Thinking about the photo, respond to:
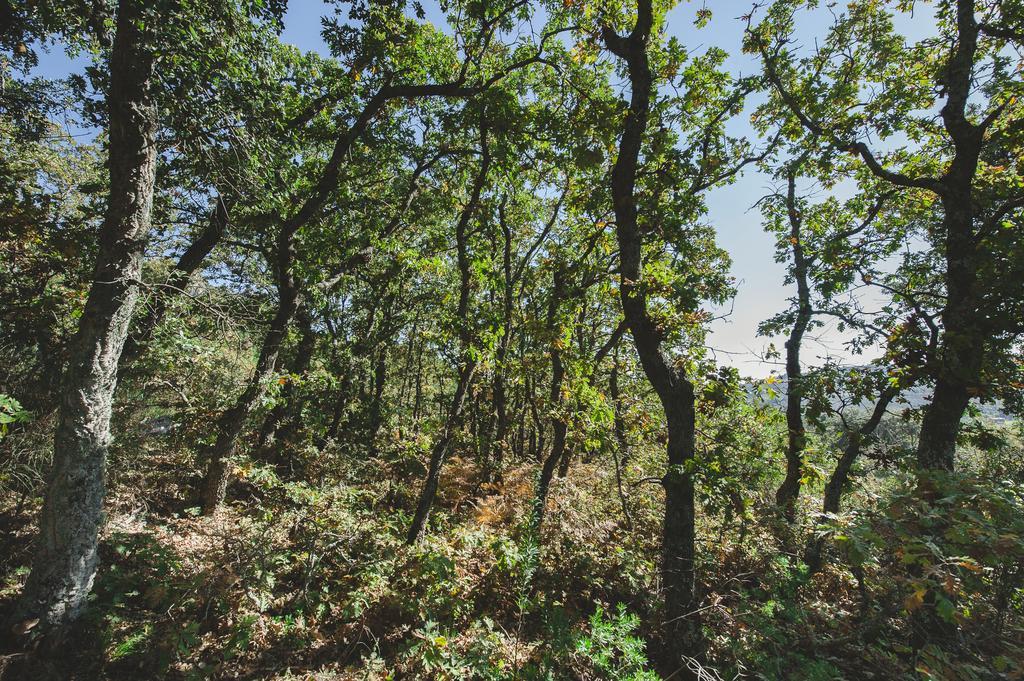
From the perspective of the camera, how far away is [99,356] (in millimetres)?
4723

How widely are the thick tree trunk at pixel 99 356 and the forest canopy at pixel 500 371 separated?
0.04m

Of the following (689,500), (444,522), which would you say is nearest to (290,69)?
(444,522)

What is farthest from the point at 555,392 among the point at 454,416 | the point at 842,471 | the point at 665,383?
the point at 842,471

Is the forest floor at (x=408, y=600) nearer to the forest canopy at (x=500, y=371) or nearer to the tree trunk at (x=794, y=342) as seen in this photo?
the forest canopy at (x=500, y=371)

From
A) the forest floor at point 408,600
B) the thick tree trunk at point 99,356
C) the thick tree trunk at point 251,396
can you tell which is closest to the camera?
the forest floor at point 408,600

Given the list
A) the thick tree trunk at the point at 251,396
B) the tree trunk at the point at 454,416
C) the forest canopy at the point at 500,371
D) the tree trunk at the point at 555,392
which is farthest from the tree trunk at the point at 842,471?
the thick tree trunk at the point at 251,396

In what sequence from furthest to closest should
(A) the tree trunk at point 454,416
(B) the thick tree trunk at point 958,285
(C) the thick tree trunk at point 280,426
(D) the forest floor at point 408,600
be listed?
(C) the thick tree trunk at point 280,426, (A) the tree trunk at point 454,416, (B) the thick tree trunk at point 958,285, (D) the forest floor at point 408,600

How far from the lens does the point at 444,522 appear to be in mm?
8242

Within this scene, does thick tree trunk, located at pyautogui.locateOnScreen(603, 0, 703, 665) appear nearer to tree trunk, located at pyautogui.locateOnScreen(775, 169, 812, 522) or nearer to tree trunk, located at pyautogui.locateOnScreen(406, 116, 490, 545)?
tree trunk, located at pyautogui.locateOnScreen(406, 116, 490, 545)

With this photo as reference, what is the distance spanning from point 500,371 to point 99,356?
7251 mm

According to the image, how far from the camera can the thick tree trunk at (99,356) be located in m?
4.50

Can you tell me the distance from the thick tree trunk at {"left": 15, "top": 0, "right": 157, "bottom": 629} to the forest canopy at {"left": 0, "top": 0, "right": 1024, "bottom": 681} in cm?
4

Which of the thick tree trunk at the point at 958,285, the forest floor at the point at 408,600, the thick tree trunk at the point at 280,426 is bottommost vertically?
the forest floor at the point at 408,600

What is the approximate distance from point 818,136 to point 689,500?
743 centimetres
